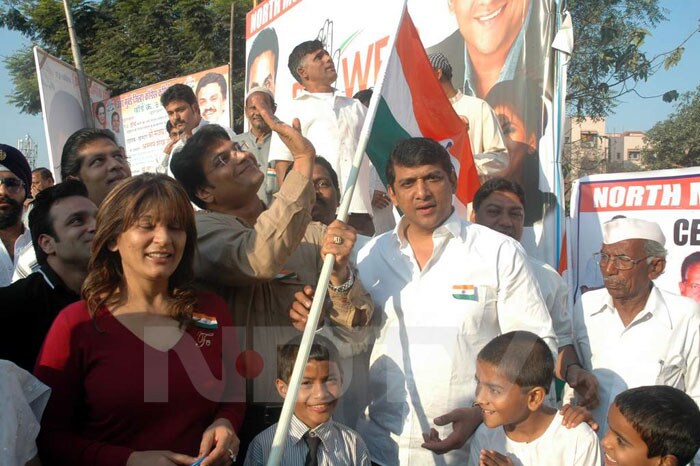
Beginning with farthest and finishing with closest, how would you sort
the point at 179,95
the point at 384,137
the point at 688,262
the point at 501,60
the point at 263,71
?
the point at 263,71
the point at 179,95
the point at 501,60
the point at 688,262
the point at 384,137

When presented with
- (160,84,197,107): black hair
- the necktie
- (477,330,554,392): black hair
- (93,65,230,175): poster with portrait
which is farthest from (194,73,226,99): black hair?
(477,330,554,392): black hair

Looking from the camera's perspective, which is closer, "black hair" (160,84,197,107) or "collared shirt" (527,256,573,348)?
"collared shirt" (527,256,573,348)

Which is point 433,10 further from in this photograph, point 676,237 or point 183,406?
point 183,406

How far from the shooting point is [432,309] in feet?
8.54

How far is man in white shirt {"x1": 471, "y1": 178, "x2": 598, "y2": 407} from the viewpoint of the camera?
306cm

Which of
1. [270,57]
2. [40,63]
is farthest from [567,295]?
[40,63]

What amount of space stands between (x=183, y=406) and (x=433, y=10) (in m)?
3.78

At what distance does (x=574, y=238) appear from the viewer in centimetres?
439

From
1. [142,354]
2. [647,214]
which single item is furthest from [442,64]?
[142,354]

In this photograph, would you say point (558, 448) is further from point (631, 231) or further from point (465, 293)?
point (631, 231)

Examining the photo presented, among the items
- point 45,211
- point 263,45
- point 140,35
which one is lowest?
point 45,211

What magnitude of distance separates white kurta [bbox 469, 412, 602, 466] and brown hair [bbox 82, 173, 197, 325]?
1.14 meters

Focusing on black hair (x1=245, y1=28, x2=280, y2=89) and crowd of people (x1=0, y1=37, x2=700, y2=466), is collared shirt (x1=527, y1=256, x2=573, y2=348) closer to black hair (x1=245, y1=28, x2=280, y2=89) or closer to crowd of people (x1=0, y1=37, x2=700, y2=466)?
crowd of people (x1=0, y1=37, x2=700, y2=466)

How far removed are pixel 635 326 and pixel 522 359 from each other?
0.97 m
